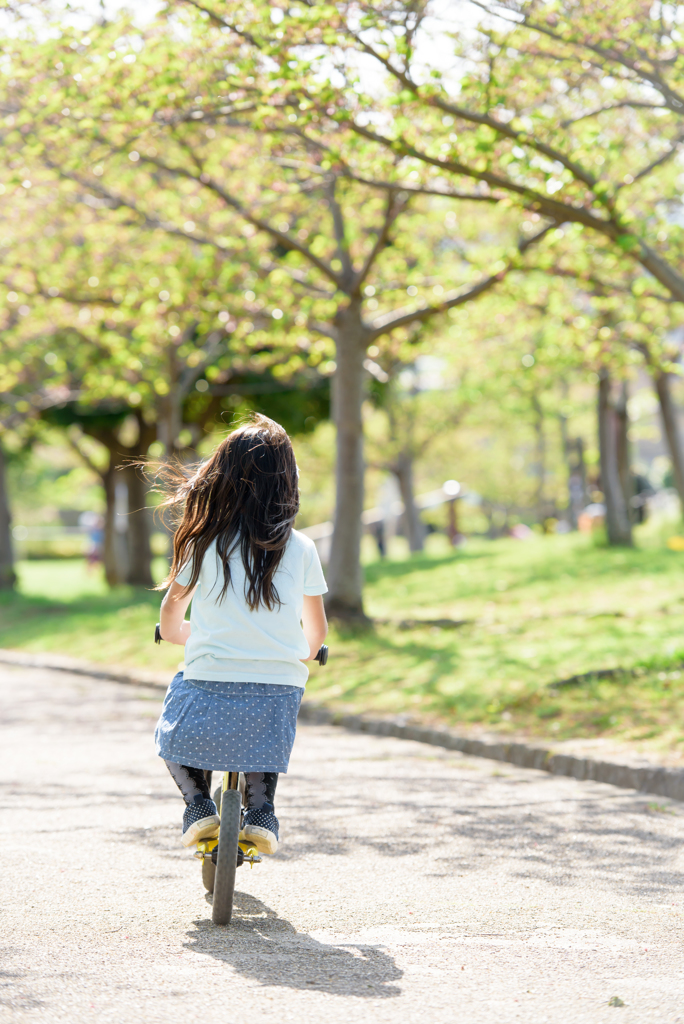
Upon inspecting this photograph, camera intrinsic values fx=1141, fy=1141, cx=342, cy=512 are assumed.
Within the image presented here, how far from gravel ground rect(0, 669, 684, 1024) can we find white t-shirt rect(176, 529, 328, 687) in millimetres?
925

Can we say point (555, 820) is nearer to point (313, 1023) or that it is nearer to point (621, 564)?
point (313, 1023)

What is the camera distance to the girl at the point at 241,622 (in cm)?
413

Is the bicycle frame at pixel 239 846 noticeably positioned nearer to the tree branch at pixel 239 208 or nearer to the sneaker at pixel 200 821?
the sneaker at pixel 200 821

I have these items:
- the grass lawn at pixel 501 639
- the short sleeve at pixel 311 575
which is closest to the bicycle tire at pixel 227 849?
the short sleeve at pixel 311 575

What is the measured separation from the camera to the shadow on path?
3.52 meters

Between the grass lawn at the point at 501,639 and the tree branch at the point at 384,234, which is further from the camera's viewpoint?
the tree branch at the point at 384,234

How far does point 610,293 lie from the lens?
14836 mm

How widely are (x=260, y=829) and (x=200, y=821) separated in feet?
0.78

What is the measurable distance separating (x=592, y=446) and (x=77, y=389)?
80.8 feet

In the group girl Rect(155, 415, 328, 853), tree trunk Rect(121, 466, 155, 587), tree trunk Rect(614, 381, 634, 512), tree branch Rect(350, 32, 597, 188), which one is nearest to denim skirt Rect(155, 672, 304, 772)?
girl Rect(155, 415, 328, 853)

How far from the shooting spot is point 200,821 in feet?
13.8

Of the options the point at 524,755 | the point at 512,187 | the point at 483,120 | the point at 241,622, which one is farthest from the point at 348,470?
the point at 241,622

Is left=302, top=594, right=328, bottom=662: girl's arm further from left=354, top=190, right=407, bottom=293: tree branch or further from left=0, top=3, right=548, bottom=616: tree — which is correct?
left=354, top=190, right=407, bottom=293: tree branch

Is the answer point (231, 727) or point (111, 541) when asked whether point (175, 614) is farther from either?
point (111, 541)
